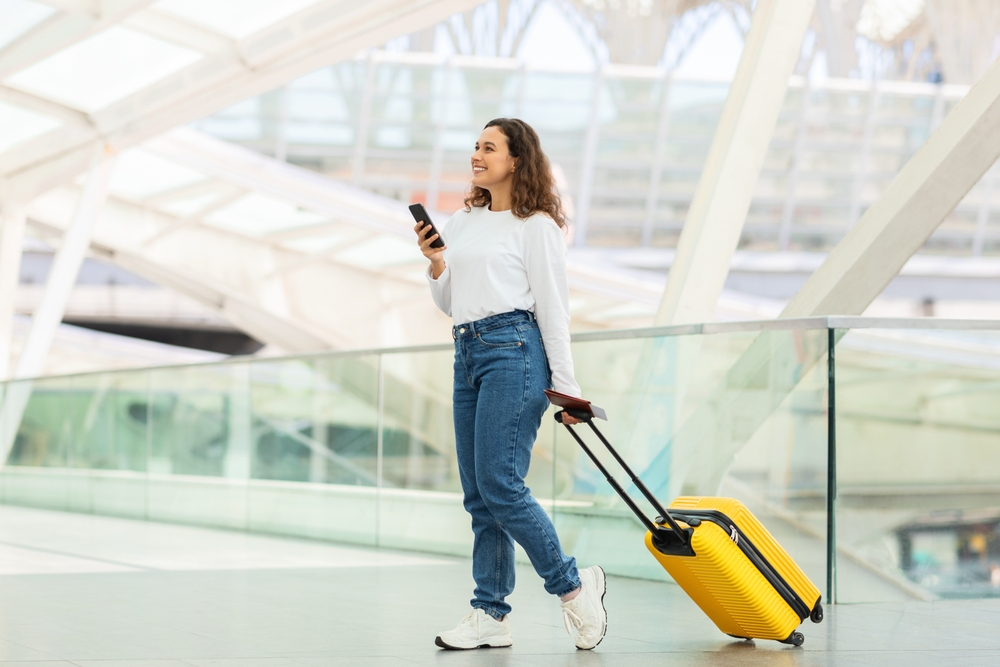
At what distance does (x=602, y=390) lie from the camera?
6.88m

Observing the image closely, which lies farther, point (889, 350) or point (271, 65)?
point (271, 65)

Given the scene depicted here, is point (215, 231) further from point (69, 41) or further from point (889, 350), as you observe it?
point (889, 350)

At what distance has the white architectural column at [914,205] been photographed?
21.5 ft

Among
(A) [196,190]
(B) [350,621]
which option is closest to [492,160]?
(B) [350,621]

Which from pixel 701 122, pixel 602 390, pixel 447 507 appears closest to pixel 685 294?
pixel 602 390

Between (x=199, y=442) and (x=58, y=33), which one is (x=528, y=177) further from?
(x=58, y=33)

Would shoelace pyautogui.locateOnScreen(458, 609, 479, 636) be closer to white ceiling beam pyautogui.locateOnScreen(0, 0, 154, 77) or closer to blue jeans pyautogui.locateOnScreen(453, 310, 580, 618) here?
blue jeans pyautogui.locateOnScreen(453, 310, 580, 618)

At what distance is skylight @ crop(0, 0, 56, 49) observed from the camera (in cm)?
1225

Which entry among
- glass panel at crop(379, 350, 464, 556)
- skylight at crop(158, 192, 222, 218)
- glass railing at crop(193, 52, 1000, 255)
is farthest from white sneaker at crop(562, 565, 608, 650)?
glass railing at crop(193, 52, 1000, 255)

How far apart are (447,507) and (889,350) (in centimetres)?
322

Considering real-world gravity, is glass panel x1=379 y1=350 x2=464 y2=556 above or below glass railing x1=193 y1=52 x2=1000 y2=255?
below

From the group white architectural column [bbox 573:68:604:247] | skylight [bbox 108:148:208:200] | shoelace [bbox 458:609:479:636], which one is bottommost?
shoelace [bbox 458:609:479:636]

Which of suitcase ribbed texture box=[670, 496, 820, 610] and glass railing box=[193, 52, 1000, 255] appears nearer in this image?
suitcase ribbed texture box=[670, 496, 820, 610]

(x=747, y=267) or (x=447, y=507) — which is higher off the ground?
(x=747, y=267)
